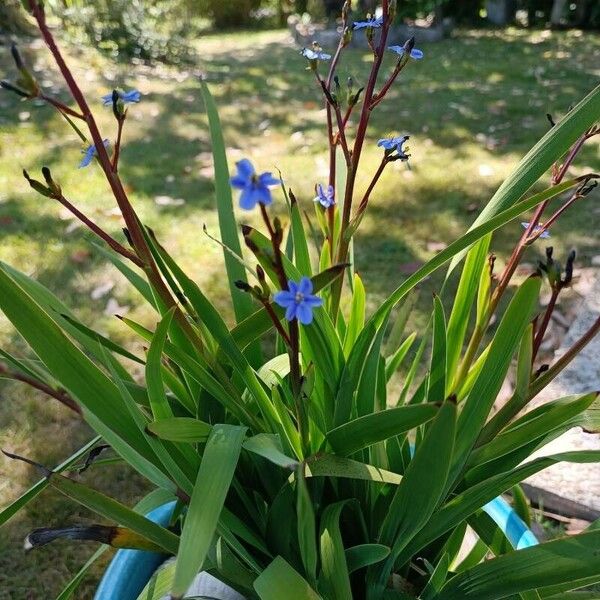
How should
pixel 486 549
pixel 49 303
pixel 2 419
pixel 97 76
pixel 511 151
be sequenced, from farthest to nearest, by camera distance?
1. pixel 97 76
2. pixel 511 151
3. pixel 2 419
4. pixel 486 549
5. pixel 49 303

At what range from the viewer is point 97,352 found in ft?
2.95

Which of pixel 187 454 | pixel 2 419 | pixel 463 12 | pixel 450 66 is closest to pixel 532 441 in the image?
pixel 187 454

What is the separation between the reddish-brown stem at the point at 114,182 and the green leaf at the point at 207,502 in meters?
0.15

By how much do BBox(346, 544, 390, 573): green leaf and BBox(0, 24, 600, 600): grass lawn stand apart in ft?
2.42

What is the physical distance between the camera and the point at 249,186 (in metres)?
0.52

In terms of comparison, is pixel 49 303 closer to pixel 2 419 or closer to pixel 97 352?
pixel 97 352

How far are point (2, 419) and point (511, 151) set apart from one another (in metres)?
2.97

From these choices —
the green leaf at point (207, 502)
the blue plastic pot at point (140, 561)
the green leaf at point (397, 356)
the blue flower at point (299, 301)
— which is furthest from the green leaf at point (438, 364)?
the blue flower at point (299, 301)

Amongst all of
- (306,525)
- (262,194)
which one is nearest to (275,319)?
(262,194)

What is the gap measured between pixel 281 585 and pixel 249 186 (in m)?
0.49

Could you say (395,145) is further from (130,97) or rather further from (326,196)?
(130,97)

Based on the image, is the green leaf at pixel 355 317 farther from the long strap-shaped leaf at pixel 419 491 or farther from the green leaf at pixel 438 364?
the long strap-shaped leaf at pixel 419 491

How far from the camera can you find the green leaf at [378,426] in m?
0.73

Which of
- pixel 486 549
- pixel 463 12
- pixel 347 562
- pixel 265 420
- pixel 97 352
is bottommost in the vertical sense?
pixel 463 12
